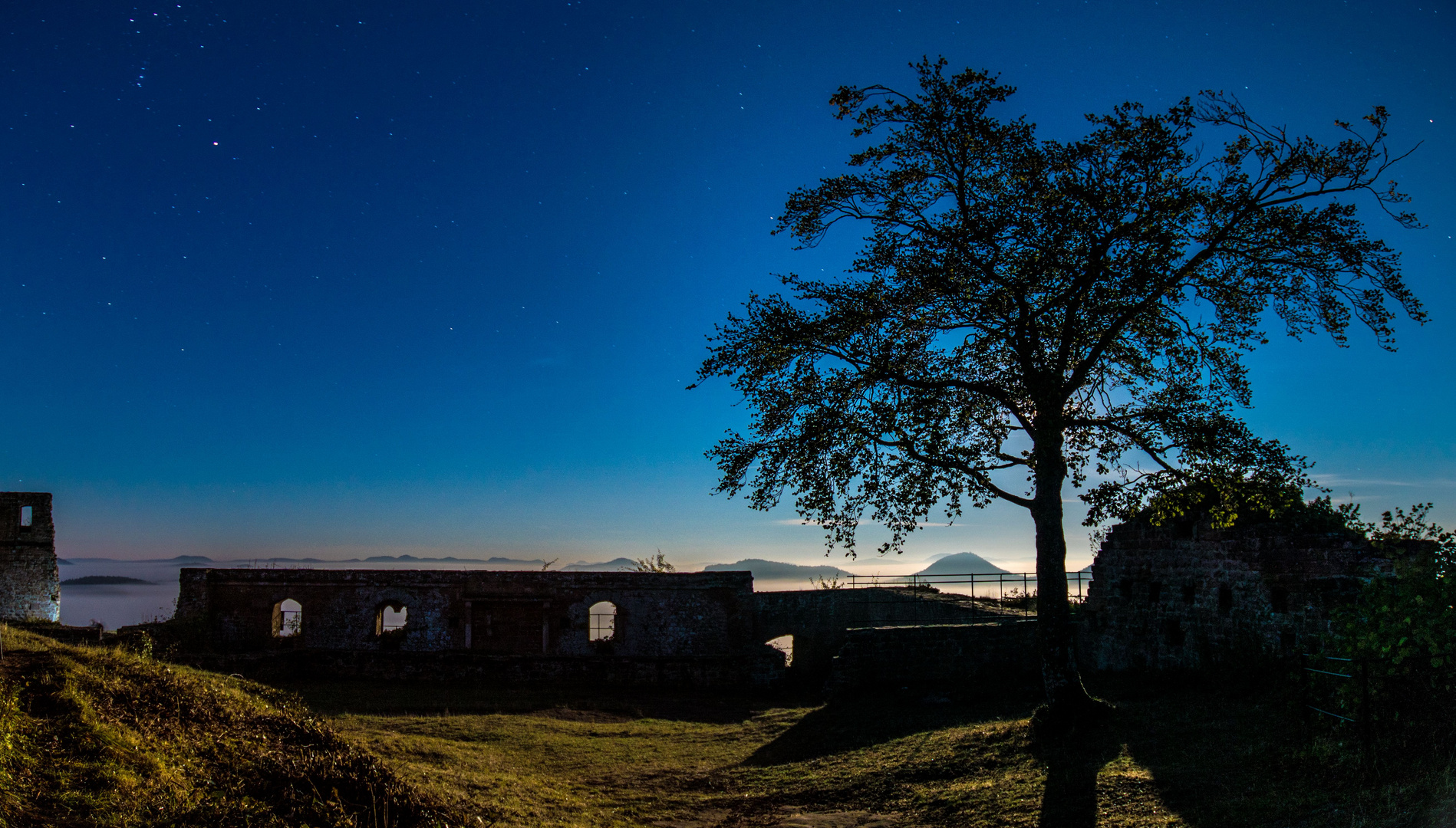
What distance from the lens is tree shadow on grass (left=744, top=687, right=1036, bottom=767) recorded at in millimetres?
13398

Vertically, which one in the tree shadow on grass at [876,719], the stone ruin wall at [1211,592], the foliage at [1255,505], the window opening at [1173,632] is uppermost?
the foliage at [1255,505]

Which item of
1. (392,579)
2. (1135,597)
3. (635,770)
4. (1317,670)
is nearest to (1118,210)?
(1317,670)

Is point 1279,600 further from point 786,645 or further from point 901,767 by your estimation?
point 786,645

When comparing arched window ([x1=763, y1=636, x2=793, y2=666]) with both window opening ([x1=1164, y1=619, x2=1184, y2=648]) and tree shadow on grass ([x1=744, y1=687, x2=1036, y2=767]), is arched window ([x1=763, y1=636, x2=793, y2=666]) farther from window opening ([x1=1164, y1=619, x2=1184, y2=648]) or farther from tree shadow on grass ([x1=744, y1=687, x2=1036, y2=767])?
window opening ([x1=1164, y1=619, x2=1184, y2=648])

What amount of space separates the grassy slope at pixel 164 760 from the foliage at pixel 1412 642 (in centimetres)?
982

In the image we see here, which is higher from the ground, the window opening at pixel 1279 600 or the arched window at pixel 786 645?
the window opening at pixel 1279 600

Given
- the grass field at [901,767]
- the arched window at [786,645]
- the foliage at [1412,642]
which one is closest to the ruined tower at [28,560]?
the grass field at [901,767]

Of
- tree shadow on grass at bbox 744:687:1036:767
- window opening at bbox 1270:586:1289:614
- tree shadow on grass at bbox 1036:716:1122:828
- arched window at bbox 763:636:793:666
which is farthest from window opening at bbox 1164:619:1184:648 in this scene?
arched window at bbox 763:636:793:666

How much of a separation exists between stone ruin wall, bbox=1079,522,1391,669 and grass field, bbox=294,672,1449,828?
4.70 ft

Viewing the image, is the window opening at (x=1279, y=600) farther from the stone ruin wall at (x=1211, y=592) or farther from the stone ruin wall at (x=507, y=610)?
the stone ruin wall at (x=507, y=610)

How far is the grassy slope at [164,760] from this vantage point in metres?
6.05

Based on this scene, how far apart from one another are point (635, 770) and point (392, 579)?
1910 cm

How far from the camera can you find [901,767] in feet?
36.9

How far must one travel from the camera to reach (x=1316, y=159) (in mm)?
11164
